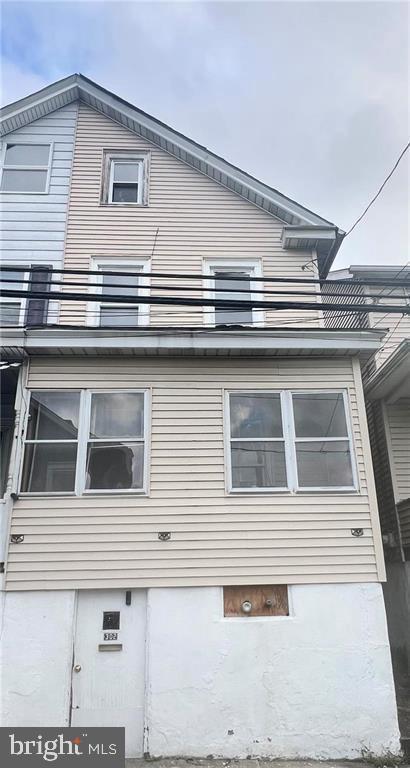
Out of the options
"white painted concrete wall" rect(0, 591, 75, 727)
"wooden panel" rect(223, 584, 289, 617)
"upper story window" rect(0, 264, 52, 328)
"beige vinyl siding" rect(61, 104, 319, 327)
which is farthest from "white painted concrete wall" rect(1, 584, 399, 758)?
"beige vinyl siding" rect(61, 104, 319, 327)

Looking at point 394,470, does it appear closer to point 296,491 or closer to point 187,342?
point 296,491

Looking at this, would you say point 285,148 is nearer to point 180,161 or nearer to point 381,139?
point 381,139

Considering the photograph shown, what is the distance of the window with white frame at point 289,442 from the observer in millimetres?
7109

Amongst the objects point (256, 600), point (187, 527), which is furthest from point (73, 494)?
point (256, 600)

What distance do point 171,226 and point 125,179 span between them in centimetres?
144

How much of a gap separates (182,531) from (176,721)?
7.41 feet

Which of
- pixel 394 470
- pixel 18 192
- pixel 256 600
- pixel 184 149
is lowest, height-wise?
pixel 256 600

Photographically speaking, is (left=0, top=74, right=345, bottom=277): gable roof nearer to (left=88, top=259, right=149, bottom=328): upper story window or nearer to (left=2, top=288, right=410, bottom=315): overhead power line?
(left=88, top=259, right=149, bottom=328): upper story window

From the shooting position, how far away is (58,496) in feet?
22.3

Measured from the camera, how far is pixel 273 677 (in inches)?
243

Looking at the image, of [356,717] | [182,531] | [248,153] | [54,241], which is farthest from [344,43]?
[356,717]

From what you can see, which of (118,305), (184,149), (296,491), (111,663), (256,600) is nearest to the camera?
(111,663)

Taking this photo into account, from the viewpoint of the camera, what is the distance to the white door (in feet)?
19.8

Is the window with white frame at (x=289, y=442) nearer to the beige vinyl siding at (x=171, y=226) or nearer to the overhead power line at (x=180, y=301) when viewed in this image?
the beige vinyl siding at (x=171, y=226)
